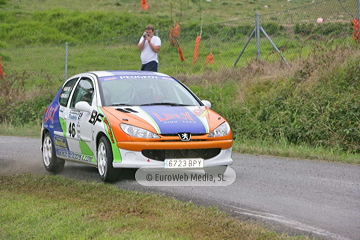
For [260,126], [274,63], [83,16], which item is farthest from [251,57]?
[83,16]

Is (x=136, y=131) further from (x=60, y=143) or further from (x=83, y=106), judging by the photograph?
(x=60, y=143)

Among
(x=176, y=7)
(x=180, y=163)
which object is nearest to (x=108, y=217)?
(x=180, y=163)

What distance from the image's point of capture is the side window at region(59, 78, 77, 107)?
990 cm

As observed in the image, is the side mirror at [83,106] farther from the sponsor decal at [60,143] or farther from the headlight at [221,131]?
the headlight at [221,131]

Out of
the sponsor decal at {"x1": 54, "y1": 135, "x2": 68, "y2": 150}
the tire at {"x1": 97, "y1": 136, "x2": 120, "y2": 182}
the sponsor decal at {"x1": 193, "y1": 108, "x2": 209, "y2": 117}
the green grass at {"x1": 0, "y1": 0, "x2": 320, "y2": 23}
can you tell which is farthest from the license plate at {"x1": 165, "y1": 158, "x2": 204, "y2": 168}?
the green grass at {"x1": 0, "y1": 0, "x2": 320, "y2": 23}

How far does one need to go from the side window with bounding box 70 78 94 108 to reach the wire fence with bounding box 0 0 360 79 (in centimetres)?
678

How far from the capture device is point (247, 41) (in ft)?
53.4

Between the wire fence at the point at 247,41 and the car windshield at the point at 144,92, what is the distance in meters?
6.16

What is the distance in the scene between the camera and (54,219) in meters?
6.40

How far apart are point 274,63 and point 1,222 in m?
10.3

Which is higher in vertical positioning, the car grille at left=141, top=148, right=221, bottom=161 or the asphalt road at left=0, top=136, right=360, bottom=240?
the car grille at left=141, top=148, right=221, bottom=161

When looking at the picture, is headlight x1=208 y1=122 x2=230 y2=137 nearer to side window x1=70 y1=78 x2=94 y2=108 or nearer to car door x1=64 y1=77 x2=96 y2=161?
car door x1=64 y1=77 x2=96 y2=161

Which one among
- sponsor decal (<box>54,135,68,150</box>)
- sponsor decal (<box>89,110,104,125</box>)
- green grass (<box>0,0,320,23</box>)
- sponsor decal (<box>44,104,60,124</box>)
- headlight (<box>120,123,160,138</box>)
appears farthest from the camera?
green grass (<box>0,0,320,23</box>)

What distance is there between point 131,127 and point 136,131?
0.29 feet
